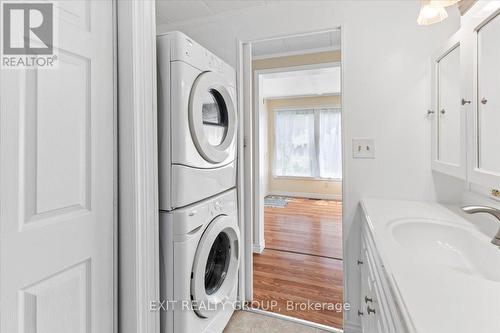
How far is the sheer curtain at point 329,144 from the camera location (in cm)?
557

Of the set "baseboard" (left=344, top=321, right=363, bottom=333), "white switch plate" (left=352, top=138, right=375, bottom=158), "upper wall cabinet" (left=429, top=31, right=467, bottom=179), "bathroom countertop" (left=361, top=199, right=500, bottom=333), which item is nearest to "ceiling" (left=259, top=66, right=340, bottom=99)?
"white switch plate" (left=352, top=138, right=375, bottom=158)

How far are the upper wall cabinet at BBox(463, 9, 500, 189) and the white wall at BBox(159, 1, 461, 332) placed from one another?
49cm

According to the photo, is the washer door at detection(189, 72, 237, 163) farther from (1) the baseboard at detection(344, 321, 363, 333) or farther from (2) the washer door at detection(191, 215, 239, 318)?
(1) the baseboard at detection(344, 321, 363, 333)

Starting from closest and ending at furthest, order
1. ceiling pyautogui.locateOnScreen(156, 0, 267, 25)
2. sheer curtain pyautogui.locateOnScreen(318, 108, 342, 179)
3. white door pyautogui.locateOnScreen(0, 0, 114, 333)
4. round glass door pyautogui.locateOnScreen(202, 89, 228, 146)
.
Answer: white door pyautogui.locateOnScreen(0, 0, 114, 333), round glass door pyautogui.locateOnScreen(202, 89, 228, 146), ceiling pyautogui.locateOnScreen(156, 0, 267, 25), sheer curtain pyautogui.locateOnScreen(318, 108, 342, 179)

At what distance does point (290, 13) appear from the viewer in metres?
1.74

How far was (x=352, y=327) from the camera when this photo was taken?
167cm

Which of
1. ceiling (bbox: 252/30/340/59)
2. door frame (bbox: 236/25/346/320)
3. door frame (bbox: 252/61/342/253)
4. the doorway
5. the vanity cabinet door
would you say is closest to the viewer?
the vanity cabinet door

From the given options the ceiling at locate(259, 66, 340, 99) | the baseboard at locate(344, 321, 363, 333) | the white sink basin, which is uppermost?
the ceiling at locate(259, 66, 340, 99)

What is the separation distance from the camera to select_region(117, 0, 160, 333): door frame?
1078 millimetres

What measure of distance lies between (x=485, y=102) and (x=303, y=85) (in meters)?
3.88

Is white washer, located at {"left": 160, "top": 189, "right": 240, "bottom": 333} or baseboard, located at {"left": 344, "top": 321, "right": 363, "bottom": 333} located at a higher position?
white washer, located at {"left": 160, "top": 189, "right": 240, "bottom": 333}

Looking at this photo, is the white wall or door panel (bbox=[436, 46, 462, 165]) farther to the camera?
the white wall

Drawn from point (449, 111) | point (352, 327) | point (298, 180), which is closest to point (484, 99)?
point (449, 111)

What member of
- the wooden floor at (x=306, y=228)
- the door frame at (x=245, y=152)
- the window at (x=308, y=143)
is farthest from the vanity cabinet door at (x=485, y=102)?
the window at (x=308, y=143)
